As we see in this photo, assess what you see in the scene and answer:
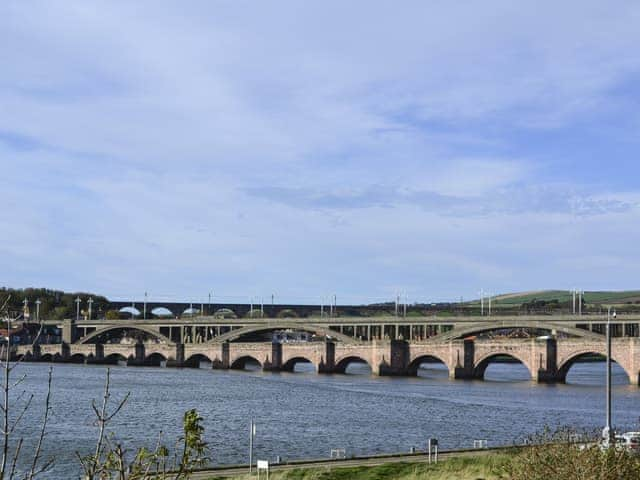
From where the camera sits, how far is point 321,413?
78.2 meters

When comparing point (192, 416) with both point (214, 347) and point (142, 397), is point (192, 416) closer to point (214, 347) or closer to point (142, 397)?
point (142, 397)

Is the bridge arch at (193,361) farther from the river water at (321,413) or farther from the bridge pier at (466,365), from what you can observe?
the bridge pier at (466,365)

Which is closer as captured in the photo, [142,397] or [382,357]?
[142,397]

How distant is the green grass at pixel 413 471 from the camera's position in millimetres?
34772

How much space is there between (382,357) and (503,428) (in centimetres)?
6817

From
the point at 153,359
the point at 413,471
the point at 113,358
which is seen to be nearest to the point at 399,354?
the point at 153,359

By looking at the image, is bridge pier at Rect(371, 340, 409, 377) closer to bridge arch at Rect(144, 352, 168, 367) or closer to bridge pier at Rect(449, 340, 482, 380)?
bridge pier at Rect(449, 340, 482, 380)

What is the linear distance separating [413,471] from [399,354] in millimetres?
99402

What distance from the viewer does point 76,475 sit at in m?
44.1

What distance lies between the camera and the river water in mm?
57812

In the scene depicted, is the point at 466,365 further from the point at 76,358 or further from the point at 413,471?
the point at 76,358

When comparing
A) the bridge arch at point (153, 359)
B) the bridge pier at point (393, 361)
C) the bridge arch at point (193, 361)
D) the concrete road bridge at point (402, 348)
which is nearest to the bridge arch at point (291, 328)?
the concrete road bridge at point (402, 348)

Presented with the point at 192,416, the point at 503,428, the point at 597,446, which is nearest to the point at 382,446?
the point at 503,428

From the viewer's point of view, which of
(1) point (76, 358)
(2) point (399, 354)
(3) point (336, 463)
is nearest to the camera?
(3) point (336, 463)
